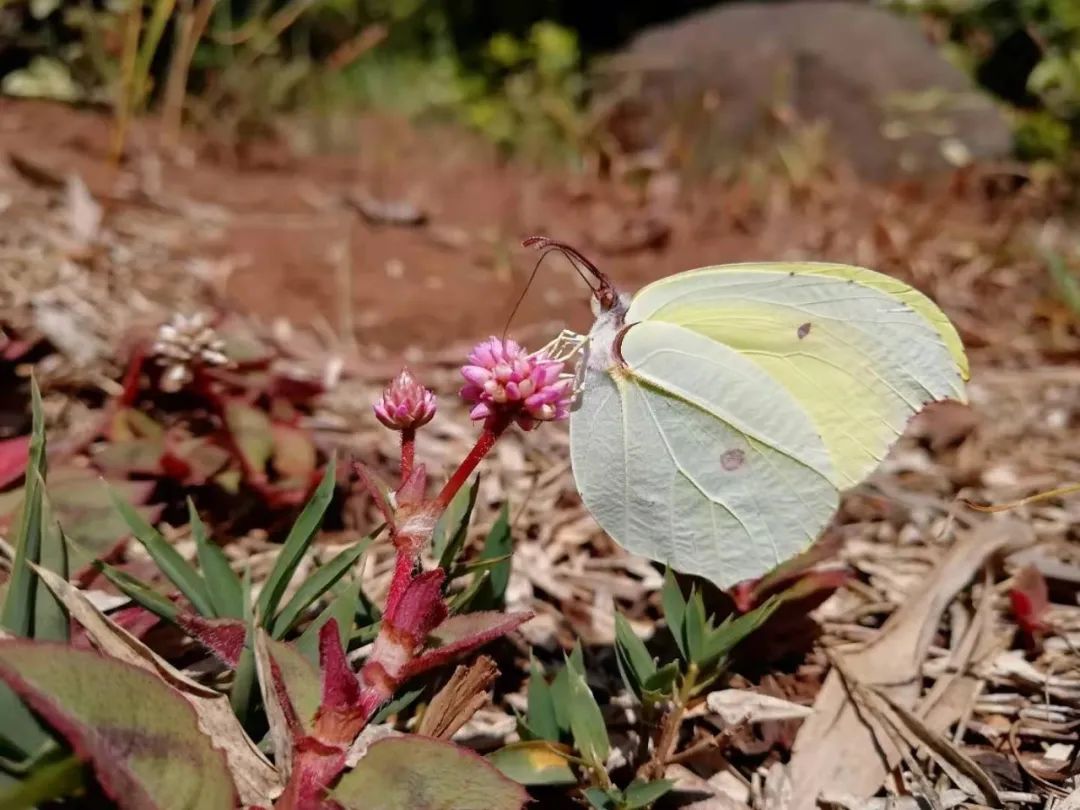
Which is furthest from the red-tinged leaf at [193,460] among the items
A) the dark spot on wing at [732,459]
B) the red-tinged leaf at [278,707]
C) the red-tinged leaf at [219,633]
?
the dark spot on wing at [732,459]

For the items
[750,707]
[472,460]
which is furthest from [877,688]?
[472,460]

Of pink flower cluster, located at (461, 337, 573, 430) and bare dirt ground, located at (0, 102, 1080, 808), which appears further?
bare dirt ground, located at (0, 102, 1080, 808)

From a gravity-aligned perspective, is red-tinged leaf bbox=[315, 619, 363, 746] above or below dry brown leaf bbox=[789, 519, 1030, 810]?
above

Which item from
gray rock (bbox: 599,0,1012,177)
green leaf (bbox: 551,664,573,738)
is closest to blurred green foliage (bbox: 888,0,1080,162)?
gray rock (bbox: 599,0,1012,177)

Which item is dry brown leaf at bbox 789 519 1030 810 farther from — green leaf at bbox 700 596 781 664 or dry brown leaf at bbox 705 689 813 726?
green leaf at bbox 700 596 781 664

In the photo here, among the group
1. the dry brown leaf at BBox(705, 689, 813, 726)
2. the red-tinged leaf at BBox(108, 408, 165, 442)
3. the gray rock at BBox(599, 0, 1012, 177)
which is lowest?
the dry brown leaf at BBox(705, 689, 813, 726)

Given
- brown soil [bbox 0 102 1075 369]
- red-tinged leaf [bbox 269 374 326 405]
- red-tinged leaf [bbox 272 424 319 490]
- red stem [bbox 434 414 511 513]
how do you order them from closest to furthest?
red stem [bbox 434 414 511 513] < red-tinged leaf [bbox 272 424 319 490] < red-tinged leaf [bbox 269 374 326 405] < brown soil [bbox 0 102 1075 369]

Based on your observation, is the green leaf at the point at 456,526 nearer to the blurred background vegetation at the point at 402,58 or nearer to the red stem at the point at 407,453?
the red stem at the point at 407,453
